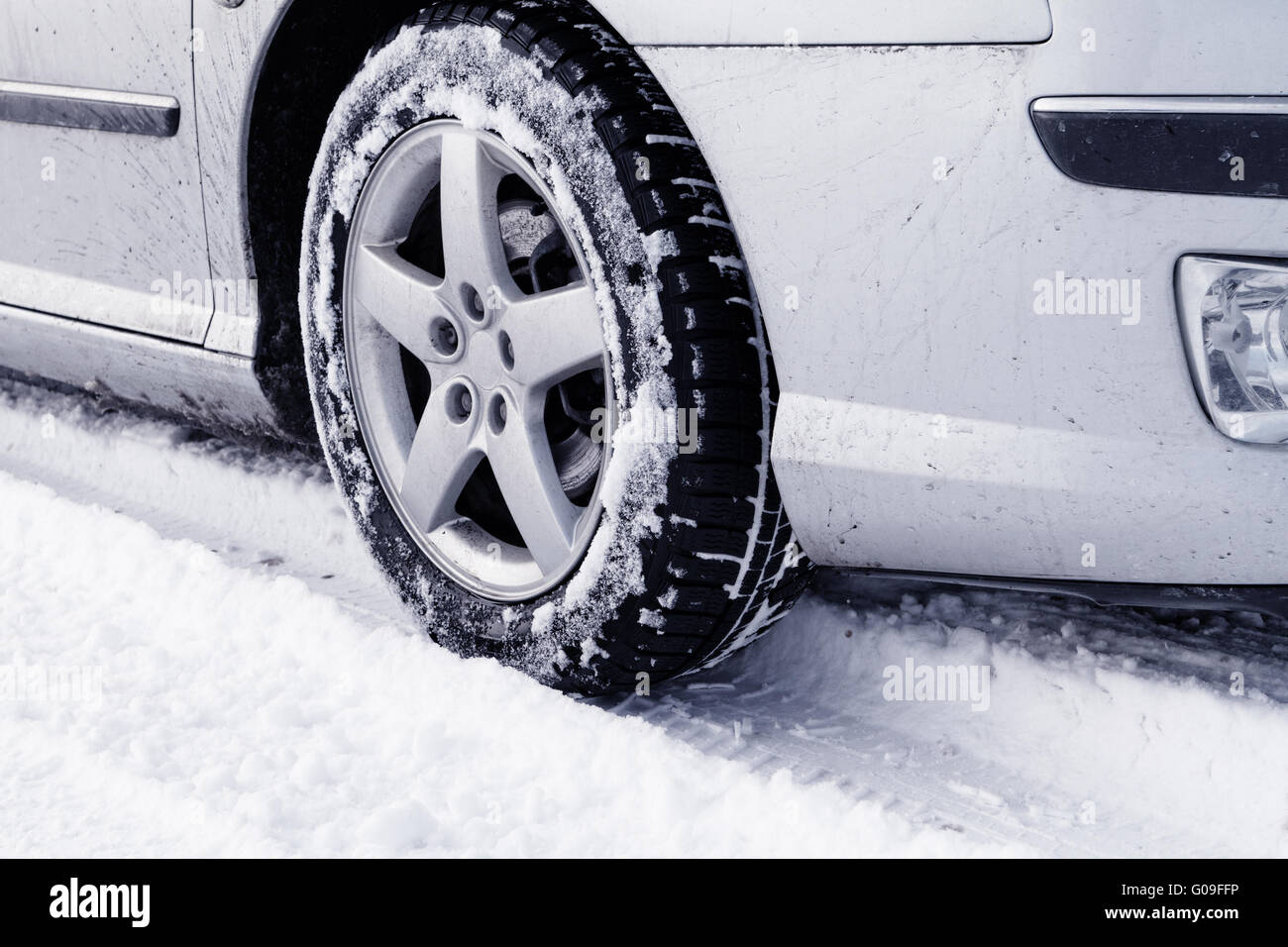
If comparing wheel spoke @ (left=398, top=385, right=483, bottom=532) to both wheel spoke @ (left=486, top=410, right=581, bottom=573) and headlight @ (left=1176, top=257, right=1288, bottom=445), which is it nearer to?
wheel spoke @ (left=486, top=410, right=581, bottom=573)

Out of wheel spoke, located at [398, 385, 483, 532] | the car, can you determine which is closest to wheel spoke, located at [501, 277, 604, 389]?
the car

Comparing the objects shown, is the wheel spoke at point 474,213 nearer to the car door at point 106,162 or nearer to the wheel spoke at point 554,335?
the wheel spoke at point 554,335

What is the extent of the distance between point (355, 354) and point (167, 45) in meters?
0.59

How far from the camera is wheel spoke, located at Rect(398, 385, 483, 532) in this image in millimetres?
1931

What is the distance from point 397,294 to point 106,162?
0.69 metres

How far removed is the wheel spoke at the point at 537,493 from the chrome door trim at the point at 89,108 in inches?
33.1

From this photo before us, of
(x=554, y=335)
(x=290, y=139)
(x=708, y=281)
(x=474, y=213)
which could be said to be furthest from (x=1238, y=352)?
(x=290, y=139)

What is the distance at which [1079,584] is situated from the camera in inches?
59.4

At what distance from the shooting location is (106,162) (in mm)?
2283

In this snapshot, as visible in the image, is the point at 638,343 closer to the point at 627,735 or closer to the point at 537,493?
the point at 537,493

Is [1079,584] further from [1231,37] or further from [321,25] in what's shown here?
[321,25]

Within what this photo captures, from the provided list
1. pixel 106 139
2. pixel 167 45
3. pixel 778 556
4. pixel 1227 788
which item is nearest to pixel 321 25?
pixel 167 45

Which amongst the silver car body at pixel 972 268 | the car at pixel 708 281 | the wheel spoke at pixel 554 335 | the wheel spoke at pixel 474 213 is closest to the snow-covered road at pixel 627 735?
the car at pixel 708 281

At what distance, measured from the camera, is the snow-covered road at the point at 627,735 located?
1575 millimetres
